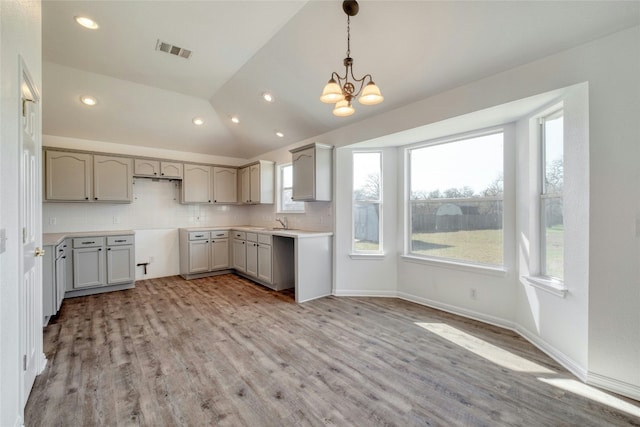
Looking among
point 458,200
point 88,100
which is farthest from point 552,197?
point 88,100

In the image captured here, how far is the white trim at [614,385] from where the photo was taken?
1.93 m

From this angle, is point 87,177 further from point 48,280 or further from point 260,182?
point 260,182

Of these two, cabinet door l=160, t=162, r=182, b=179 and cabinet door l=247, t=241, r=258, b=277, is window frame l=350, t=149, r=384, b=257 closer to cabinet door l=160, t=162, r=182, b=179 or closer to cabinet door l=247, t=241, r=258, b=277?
cabinet door l=247, t=241, r=258, b=277

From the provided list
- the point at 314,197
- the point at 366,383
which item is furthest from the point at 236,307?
the point at 366,383

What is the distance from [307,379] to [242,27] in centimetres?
335

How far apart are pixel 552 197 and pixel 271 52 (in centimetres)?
329

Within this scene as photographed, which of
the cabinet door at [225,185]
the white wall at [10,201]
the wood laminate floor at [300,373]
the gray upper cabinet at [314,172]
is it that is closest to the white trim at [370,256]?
the wood laminate floor at [300,373]

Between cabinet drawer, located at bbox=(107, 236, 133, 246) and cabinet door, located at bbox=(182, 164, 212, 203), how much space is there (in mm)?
1188

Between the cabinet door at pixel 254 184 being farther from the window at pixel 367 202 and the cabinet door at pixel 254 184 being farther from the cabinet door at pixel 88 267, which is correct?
the cabinet door at pixel 88 267

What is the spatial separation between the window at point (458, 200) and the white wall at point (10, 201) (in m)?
3.87

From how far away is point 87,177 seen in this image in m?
4.45

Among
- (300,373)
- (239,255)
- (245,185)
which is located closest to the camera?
(300,373)

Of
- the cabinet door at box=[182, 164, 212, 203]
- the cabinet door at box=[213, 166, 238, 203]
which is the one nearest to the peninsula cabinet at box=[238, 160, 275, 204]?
the cabinet door at box=[213, 166, 238, 203]

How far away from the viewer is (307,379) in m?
2.14
